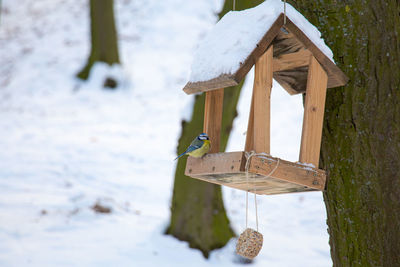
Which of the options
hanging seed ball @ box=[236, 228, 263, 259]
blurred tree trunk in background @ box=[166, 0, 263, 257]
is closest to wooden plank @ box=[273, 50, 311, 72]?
hanging seed ball @ box=[236, 228, 263, 259]

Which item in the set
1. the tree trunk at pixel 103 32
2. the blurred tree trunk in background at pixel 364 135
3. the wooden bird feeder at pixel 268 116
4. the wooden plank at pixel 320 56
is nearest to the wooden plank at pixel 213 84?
the wooden bird feeder at pixel 268 116

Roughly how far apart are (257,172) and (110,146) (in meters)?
7.98

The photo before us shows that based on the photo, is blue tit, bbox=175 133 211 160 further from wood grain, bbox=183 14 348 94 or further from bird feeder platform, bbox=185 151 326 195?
wood grain, bbox=183 14 348 94

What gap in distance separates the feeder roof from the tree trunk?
36.0 ft

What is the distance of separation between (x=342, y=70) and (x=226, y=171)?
2.88 feet

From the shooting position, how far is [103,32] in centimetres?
1342

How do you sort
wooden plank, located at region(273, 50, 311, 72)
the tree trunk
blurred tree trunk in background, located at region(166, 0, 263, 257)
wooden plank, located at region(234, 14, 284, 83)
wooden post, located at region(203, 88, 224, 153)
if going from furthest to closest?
the tree trunk < blurred tree trunk in background, located at region(166, 0, 263, 257) < wooden post, located at region(203, 88, 224, 153) < wooden plank, located at region(273, 50, 311, 72) < wooden plank, located at region(234, 14, 284, 83)

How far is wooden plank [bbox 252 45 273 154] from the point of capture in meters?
2.44

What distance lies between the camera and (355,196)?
255 centimetres

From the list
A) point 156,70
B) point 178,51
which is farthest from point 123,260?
point 178,51

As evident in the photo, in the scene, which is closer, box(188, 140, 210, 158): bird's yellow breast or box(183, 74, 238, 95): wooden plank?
box(183, 74, 238, 95): wooden plank

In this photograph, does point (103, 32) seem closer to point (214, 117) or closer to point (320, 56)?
point (214, 117)

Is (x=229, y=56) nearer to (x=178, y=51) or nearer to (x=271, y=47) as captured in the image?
(x=271, y=47)

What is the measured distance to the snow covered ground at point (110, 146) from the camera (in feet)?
18.7
